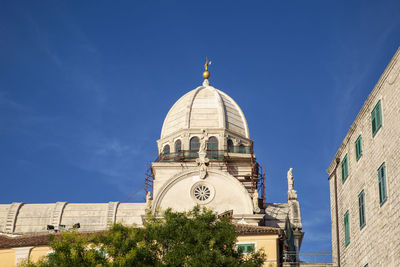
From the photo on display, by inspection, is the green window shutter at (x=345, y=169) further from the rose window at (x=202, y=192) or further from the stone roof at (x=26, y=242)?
the rose window at (x=202, y=192)

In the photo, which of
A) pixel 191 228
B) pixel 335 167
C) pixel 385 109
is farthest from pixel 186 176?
pixel 385 109

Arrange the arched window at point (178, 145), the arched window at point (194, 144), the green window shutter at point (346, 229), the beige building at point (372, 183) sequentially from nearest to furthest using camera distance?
the beige building at point (372, 183) < the green window shutter at point (346, 229) < the arched window at point (194, 144) < the arched window at point (178, 145)

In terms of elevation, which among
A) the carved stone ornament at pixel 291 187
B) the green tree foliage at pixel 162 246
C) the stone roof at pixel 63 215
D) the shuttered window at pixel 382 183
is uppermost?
the carved stone ornament at pixel 291 187

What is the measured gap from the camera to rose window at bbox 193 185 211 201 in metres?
55.0

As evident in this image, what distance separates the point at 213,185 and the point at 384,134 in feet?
88.4

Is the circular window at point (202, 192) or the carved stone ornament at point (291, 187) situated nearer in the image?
the circular window at point (202, 192)

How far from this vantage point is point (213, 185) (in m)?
55.5

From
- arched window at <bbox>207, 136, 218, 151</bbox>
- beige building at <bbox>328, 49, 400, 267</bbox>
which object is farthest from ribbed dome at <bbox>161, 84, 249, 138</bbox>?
beige building at <bbox>328, 49, 400, 267</bbox>

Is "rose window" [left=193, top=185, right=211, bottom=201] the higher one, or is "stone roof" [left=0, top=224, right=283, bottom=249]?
"rose window" [left=193, top=185, right=211, bottom=201]

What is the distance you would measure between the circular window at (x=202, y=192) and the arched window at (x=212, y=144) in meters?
8.39

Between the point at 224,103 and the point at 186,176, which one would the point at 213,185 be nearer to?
the point at 186,176

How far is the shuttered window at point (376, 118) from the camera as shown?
30.1 m

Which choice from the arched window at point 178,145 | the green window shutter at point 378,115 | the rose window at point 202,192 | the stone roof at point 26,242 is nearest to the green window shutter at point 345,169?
the green window shutter at point 378,115

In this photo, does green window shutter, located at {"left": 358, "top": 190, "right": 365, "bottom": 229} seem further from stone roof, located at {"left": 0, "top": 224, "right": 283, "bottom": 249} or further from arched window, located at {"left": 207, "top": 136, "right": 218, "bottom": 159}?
arched window, located at {"left": 207, "top": 136, "right": 218, "bottom": 159}
